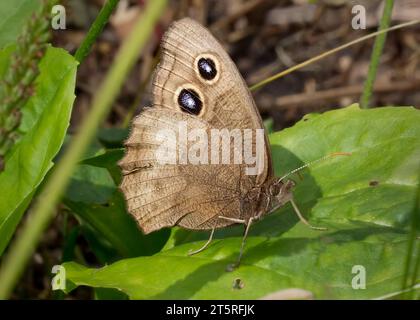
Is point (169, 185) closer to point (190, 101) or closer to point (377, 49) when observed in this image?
point (190, 101)

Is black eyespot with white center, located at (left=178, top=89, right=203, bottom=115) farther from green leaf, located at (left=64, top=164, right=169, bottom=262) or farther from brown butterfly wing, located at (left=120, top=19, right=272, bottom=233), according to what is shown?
green leaf, located at (left=64, top=164, right=169, bottom=262)

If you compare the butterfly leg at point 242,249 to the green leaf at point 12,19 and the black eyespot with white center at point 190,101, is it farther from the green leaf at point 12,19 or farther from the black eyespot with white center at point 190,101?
the green leaf at point 12,19

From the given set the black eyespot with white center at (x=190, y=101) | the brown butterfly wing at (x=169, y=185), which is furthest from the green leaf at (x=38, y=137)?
the black eyespot with white center at (x=190, y=101)

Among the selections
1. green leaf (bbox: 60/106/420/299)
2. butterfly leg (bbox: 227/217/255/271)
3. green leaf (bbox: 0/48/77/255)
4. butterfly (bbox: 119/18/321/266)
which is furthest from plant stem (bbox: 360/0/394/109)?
green leaf (bbox: 0/48/77/255)

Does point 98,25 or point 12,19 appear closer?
point 98,25

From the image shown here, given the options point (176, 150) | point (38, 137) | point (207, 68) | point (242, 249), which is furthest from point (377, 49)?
point (38, 137)

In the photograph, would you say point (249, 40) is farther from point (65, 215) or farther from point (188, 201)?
point (188, 201)

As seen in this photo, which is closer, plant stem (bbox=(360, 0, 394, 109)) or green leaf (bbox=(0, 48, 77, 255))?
green leaf (bbox=(0, 48, 77, 255))
